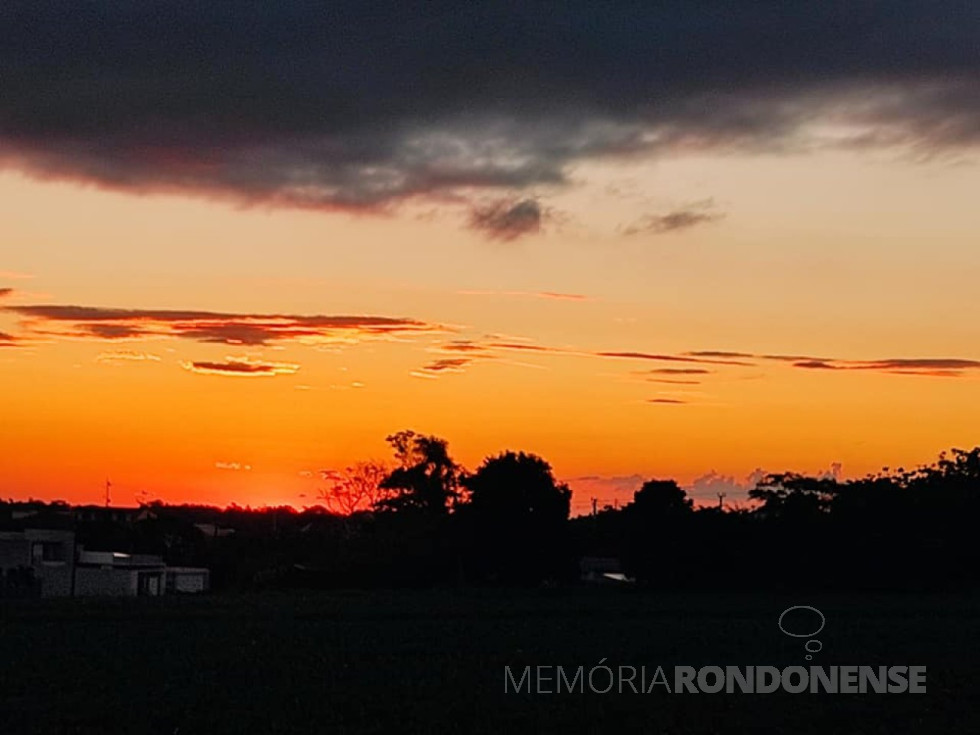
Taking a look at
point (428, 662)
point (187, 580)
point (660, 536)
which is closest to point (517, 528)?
point (660, 536)

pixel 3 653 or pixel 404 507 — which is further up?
pixel 404 507

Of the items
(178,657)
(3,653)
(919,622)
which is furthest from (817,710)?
(919,622)

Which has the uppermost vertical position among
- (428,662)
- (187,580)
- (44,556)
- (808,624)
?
(44,556)

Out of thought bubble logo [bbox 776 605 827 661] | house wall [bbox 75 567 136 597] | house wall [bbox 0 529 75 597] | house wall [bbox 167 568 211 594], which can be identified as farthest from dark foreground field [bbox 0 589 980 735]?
house wall [bbox 167 568 211 594]

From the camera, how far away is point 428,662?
3850 centimetres

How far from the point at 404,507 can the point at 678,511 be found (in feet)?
112

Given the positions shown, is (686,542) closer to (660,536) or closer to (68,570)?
(660,536)

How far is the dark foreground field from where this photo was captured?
2706 cm

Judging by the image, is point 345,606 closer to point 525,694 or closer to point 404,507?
point 525,694

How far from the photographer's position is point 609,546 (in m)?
116

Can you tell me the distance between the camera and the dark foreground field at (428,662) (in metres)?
27.1

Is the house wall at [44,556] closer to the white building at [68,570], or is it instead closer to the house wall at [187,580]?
the white building at [68,570]

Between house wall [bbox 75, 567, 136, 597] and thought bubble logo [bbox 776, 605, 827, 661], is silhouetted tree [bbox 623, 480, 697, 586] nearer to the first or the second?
thought bubble logo [bbox 776, 605, 827, 661]

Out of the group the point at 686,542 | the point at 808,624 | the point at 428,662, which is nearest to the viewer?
the point at 428,662
